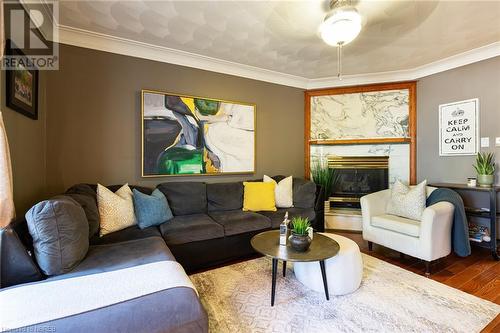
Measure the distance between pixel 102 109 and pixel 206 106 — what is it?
128 centimetres

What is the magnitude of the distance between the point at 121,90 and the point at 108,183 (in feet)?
3.76

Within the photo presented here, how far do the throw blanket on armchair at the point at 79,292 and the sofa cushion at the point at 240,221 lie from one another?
1.13 metres

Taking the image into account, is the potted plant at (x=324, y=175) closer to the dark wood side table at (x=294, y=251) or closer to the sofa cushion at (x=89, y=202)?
the dark wood side table at (x=294, y=251)

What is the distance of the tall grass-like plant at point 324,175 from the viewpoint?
12.8ft

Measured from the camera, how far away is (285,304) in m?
1.91

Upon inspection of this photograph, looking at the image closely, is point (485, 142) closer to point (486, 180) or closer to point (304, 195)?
point (486, 180)

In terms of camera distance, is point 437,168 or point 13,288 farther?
point 437,168

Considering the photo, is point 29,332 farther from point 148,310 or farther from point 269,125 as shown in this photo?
point 269,125

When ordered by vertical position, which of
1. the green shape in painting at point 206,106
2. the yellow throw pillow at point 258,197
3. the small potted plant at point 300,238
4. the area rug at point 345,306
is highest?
the green shape in painting at point 206,106

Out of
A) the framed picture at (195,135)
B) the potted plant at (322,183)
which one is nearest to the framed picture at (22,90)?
the framed picture at (195,135)

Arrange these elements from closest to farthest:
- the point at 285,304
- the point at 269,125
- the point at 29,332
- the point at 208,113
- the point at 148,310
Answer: the point at 29,332 → the point at 148,310 → the point at 285,304 → the point at 208,113 → the point at 269,125

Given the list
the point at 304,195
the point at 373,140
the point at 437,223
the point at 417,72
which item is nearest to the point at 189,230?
the point at 304,195

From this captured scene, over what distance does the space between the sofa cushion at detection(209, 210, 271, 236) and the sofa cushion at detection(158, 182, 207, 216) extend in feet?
0.67

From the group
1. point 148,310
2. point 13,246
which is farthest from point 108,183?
point 148,310
